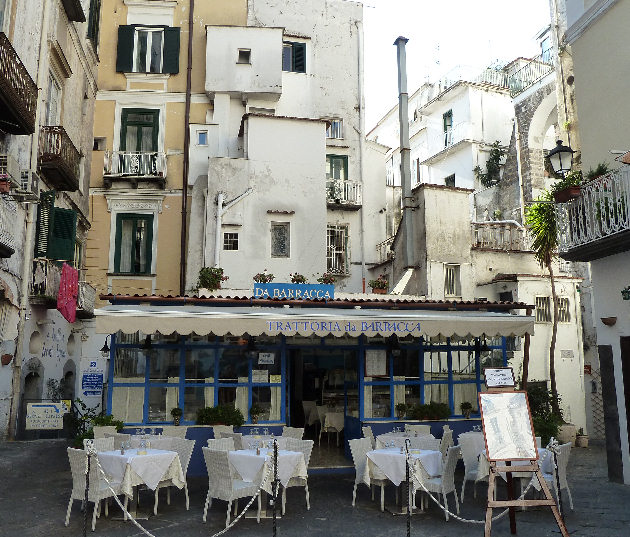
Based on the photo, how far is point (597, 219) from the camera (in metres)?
11.2

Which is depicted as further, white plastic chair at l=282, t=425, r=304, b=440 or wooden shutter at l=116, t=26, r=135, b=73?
wooden shutter at l=116, t=26, r=135, b=73

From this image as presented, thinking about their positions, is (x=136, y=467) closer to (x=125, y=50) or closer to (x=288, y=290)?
(x=288, y=290)

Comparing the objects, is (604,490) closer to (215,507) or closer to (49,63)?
(215,507)

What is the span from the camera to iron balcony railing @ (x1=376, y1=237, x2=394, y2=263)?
887 inches

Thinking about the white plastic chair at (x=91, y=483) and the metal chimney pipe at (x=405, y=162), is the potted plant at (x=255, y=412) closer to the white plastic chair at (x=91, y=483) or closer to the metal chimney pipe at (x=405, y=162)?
the white plastic chair at (x=91, y=483)

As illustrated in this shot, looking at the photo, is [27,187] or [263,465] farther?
[27,187]

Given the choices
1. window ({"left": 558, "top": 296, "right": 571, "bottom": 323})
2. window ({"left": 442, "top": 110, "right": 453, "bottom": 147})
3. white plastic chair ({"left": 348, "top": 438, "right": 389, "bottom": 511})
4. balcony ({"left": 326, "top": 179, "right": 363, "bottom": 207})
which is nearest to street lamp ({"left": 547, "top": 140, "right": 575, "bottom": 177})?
white plastic chair ({"left": 348, "top": 438, "right": 389, "bottom": 511})

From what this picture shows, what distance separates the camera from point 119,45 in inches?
863

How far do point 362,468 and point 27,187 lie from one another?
10.3 meters

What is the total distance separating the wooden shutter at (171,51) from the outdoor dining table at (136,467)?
55.7 ft

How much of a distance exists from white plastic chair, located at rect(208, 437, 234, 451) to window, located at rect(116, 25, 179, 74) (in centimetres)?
1644

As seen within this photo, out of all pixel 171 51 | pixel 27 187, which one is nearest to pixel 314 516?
pixel 27 187

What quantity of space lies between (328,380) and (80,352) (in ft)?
28.8

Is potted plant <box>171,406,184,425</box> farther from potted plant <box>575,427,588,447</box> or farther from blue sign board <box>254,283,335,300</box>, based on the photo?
potted plant <box>575,427,588,447</box>
